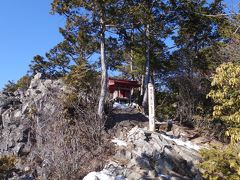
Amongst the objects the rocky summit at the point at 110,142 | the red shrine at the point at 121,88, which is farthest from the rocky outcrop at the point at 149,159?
the red shrine at the point at 121,88

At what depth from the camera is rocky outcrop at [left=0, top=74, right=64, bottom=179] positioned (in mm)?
14089

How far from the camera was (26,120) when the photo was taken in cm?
1582

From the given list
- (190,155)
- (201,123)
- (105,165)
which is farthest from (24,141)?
(201,123)

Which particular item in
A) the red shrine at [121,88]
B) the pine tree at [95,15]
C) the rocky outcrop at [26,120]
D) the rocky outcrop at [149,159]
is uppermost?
the pine tree at [95,15]

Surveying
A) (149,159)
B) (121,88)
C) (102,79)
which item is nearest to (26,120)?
(102,79)

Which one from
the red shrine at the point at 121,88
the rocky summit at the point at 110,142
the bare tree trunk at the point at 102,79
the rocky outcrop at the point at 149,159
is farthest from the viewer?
the red shrine at the point at 121,88

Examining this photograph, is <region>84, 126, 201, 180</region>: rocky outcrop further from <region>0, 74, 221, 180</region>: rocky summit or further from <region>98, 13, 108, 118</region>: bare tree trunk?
<region>98, 13, 108, 118</region>: bare tree trunk

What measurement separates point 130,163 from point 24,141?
18.7 feet

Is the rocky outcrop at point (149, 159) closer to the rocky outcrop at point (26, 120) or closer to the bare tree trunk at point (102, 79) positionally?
the bare tree trunk at point (102, 79)

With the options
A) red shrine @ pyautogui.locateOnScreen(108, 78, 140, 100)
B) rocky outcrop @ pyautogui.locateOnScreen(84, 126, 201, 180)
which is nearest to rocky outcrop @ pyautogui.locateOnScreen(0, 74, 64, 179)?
rocky outcrop @ pyautogui.locateOnScreen(84, 126, 201, 180)

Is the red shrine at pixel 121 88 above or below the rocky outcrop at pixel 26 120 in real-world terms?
above

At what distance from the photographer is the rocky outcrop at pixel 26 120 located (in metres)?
14.1

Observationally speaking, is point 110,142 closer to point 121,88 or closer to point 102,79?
point 102,79

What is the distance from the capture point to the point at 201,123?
1772 centimetres
